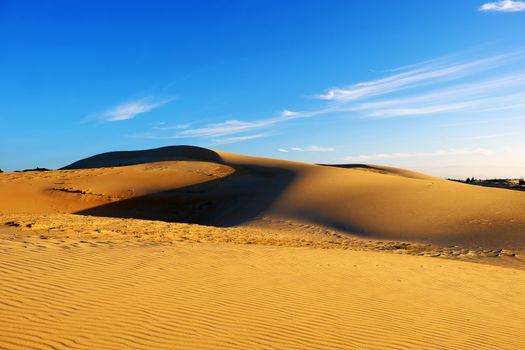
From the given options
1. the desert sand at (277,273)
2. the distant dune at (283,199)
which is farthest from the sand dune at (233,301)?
the distant dune at (283,199)

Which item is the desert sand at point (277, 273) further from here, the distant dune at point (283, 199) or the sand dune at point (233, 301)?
the distant dune at point (283, 199)

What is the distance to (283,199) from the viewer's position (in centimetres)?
2217

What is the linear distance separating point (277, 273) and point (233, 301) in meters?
2.38

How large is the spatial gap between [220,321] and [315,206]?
15.8m

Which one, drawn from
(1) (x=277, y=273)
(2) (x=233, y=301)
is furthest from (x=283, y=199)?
(2) (x=233, y=301)

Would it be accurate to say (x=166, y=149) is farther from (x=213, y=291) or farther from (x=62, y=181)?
(x=213, y=291)

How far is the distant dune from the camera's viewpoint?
17.4 metres

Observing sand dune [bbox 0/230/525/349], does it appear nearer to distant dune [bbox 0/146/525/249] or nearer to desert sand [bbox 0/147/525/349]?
desert sand [bbox 0/147/525/349]

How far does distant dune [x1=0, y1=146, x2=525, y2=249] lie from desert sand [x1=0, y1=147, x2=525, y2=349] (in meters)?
0.13

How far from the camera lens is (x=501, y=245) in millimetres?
14758

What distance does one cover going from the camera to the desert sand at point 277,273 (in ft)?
17.0

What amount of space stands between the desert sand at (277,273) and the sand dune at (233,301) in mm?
30

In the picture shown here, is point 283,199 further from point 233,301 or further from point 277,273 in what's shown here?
point 233,301

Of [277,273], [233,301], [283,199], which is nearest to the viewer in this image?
[233,301]
